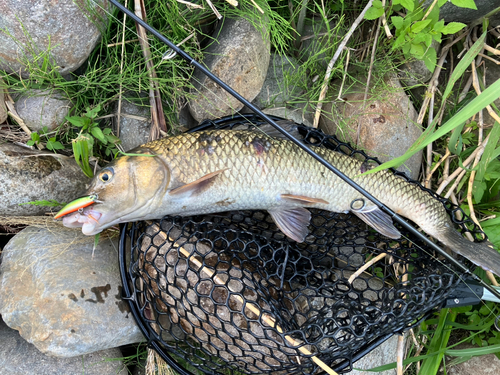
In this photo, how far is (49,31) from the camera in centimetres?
189

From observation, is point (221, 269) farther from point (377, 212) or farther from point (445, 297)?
point (445, 297)

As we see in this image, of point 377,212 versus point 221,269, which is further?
point 377,212

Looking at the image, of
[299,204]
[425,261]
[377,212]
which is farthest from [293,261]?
[425,261]

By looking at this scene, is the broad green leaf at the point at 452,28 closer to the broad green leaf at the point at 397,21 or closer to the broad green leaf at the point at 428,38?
the broad green leaf at the point at 428,38

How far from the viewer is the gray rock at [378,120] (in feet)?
7.54

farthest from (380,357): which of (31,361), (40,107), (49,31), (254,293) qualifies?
(49,31)

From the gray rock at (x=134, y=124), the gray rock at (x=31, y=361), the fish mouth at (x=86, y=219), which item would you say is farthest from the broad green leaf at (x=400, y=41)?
the gray rock at (x=31, y=361)

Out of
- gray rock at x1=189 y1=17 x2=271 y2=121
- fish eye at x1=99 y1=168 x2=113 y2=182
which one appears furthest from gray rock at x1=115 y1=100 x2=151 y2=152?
fish eye at x1=99 y1=168 x2=113 y2=182

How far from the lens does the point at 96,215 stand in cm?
169

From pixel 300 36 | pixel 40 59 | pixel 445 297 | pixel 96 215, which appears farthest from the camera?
pixel 300 36

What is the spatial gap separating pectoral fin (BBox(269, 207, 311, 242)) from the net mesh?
0.11m

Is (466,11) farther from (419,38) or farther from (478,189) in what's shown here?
(478,189)

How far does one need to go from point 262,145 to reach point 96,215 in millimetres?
855

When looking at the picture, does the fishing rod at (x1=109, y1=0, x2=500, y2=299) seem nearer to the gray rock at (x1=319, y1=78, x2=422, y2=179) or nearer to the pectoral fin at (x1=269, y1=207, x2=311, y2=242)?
the pectoral fin at (x1=269, y1=207, x2=311, y2=242)
